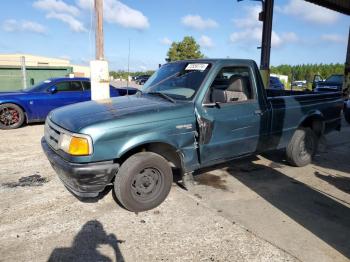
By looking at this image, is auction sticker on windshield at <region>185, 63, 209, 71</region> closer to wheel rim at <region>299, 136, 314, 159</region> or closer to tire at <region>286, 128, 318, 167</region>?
tire at <region>286, 128, 318, 167</region>

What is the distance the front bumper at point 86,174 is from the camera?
11.1 ft

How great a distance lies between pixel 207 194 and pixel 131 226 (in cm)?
132

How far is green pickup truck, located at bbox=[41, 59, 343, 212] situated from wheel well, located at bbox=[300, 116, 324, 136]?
35 cm

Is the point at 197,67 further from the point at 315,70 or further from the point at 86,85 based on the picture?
the point at 315,70

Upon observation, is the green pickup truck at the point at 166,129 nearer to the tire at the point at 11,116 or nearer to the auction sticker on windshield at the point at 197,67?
the auction sticker on windshield at the point at 197,67

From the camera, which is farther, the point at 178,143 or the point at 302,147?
the point at 302,147

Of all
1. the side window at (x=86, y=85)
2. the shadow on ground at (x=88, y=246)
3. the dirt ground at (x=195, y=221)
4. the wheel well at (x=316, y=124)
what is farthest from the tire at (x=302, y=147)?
the side window at (x=86, y=85)

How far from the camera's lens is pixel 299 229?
3.52 meters

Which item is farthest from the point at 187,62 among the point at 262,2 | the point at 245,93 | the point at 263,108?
the point at 262,2

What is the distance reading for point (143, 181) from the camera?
3848mm

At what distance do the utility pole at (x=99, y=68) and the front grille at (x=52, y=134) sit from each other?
15.2 feet

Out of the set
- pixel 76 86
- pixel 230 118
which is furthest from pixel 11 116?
pixel 230 118

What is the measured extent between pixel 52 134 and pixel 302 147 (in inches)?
167

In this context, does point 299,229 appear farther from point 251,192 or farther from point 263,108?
point 263,108
